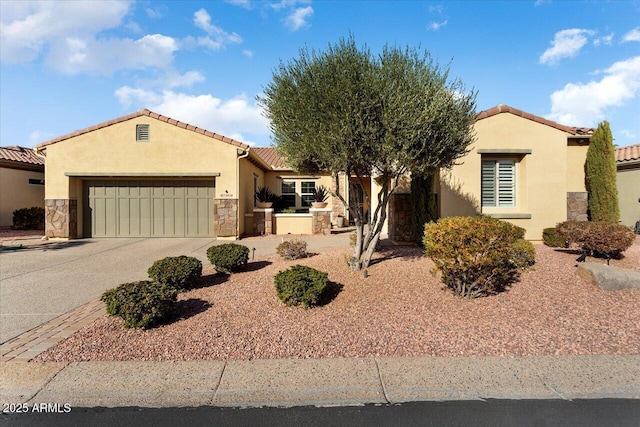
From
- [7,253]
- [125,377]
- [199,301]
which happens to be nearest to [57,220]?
[7,253]

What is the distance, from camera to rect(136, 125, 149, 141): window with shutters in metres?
12.8

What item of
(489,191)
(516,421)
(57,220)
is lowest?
(516,421)

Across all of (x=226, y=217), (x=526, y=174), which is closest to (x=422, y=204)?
(x=526, y=174)

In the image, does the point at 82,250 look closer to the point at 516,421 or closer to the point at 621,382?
the point at 516,421

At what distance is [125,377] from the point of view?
3.36 m

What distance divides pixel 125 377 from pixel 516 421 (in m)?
3.70

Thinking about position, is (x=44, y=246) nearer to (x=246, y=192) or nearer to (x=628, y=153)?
(x=246, y=192)

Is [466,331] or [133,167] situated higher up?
[133,167]

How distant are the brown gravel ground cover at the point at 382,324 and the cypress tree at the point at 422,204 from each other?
10.6 feet

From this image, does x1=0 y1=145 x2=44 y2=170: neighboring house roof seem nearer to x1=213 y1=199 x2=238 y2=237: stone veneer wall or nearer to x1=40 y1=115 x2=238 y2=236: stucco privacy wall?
x1=40 y1=115 x2=238 y2=236: stucco privacy wall

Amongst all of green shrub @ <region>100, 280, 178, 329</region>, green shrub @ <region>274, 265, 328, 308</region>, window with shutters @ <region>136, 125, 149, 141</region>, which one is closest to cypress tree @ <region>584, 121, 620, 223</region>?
green shrub @ <region>274, 265, 328, 308</region>

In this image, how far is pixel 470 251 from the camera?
16.6 ft

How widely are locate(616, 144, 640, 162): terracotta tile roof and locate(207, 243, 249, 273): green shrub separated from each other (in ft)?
54.4

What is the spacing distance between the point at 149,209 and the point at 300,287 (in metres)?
10.9
